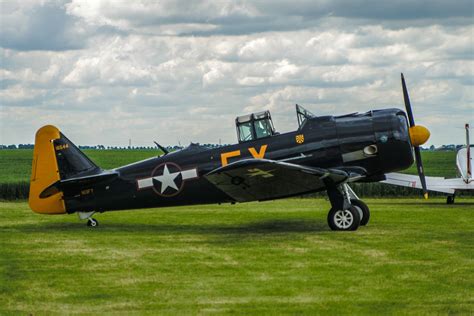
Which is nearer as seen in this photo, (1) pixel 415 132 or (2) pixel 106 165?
(1) pixel 415 132

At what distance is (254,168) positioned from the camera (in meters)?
13.0

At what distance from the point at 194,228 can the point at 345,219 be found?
3155 millimetres

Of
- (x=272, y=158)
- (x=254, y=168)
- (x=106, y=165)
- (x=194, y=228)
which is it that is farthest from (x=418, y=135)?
A: (x=106, y=165)

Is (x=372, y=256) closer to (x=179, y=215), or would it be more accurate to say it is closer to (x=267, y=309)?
(x=267, y=309)

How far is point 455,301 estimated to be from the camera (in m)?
7.83

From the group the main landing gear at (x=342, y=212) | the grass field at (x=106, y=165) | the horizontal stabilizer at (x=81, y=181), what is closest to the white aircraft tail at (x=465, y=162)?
the main landing gear at (x=342, y=212)

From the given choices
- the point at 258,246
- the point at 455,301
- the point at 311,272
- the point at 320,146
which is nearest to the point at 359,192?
the point at 320,146

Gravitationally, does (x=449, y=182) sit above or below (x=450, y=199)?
above

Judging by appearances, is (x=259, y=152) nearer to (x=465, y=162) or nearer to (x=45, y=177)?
(x=45, y=177)

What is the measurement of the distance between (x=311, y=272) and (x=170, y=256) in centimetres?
243

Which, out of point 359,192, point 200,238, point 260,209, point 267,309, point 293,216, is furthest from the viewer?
point 359,192

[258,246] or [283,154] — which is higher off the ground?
[283,154]

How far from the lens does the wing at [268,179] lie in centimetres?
1290

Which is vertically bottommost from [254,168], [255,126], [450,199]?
[450,199]
